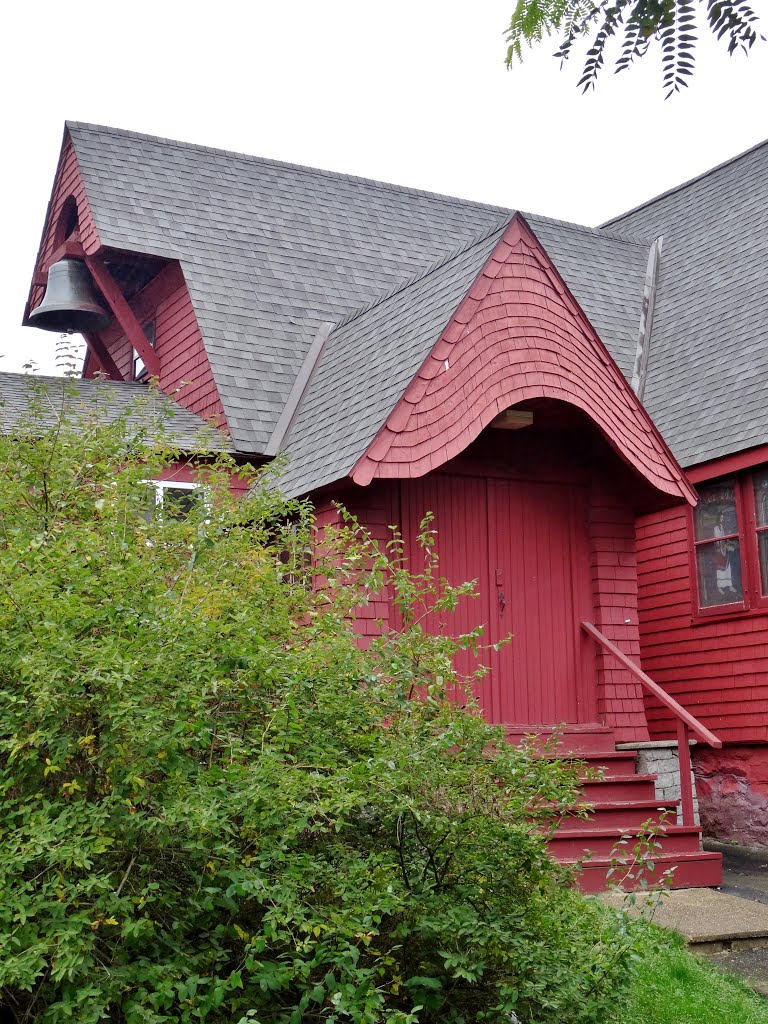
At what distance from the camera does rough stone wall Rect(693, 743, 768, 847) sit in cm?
1220

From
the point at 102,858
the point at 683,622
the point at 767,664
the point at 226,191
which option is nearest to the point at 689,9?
the point at 102,858

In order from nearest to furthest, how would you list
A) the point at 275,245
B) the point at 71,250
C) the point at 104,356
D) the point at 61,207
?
the point at 71,250
the point at 61,207
the point at 275,245
the point at 104,356

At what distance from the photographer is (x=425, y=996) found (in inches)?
184

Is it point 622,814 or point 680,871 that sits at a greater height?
point 622,814

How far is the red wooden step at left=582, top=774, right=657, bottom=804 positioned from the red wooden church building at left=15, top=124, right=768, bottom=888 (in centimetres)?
3

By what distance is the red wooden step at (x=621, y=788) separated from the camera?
30.9 ft

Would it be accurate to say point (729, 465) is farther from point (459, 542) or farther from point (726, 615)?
point (459, 542)

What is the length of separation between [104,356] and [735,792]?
918 centimetres

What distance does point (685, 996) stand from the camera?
20.0 feet

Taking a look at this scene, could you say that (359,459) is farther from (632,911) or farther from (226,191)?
(226,191)

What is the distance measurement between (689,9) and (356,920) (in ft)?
11.3

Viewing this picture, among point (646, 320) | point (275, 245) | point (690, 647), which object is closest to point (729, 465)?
point (690, 647)

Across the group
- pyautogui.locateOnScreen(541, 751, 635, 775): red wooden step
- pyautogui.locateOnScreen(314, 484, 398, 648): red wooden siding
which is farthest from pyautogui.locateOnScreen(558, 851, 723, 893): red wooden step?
pyautogui.locateOnScreen(314, 484, 398, 648): red wooden siding

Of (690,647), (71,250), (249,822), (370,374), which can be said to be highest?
(71,250)
